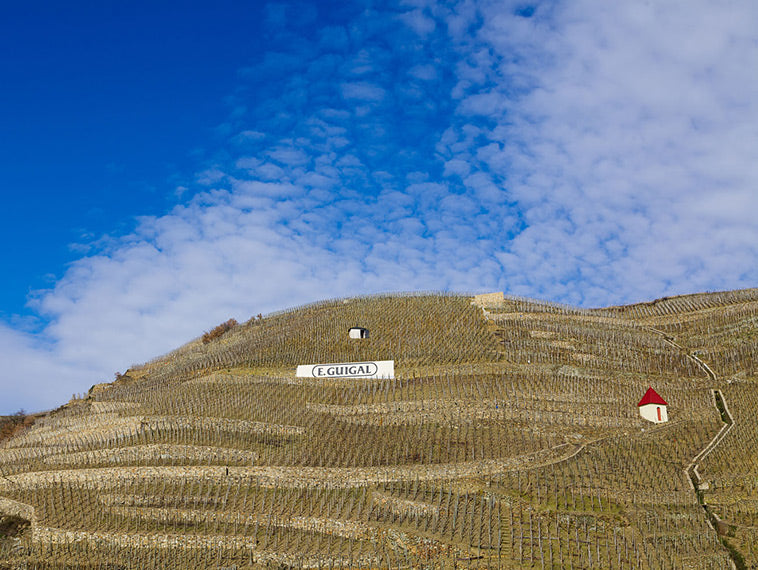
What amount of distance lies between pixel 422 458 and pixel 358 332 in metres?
21.5

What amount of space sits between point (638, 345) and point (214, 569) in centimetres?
3771

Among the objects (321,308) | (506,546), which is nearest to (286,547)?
(506,546)

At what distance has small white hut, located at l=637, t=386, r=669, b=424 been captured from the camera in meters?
43.5

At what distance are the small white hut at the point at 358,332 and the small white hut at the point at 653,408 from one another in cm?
2454

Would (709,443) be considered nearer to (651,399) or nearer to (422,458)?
(651,399)

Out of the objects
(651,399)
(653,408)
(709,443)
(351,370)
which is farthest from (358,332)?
(709,443)

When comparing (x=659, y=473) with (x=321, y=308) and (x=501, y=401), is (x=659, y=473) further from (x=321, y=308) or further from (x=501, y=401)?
(x=321, y=308)

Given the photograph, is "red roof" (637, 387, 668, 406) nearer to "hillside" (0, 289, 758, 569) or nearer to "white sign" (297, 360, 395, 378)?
"hillside" (0, 289, 758, 569)

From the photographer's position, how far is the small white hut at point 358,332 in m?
59.5

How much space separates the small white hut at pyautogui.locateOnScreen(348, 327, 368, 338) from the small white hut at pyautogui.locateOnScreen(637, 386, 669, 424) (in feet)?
80.5

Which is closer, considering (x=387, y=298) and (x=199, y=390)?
(x=199, y=390)

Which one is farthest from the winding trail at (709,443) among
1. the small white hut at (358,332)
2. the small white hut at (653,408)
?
the small white hut at (358,332)

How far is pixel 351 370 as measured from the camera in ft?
174

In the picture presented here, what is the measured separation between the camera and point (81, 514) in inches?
1515
